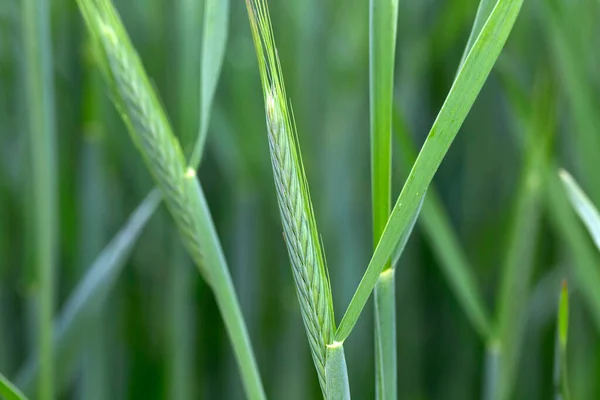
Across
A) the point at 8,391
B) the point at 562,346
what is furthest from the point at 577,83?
the point at 8,391

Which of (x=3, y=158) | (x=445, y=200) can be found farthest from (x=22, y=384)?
(x=445, y=200)

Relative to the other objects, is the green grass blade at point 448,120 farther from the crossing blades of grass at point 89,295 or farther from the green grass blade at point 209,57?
the crossing blades of grass at point 89,295

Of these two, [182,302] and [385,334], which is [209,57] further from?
[182,302]

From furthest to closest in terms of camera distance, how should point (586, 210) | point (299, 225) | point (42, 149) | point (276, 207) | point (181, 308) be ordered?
point (276, 207) < point (181, 308) < point (42, 149) < point (586, 210) < point (299, 225)

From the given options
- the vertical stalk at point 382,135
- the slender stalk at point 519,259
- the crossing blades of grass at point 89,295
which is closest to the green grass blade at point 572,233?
the slender stalk at point 519,259

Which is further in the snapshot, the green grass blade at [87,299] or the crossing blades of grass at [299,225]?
the green grass blade at [87,299]

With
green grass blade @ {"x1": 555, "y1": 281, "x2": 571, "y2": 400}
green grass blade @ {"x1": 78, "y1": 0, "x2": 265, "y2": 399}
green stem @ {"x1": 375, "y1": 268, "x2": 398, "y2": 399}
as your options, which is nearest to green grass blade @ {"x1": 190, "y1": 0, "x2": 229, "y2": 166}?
green grass blade @ {"x1": 78, "y1": 0, "x2": 265, "y2": 399}

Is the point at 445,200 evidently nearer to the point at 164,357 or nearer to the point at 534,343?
the point at 534,343
